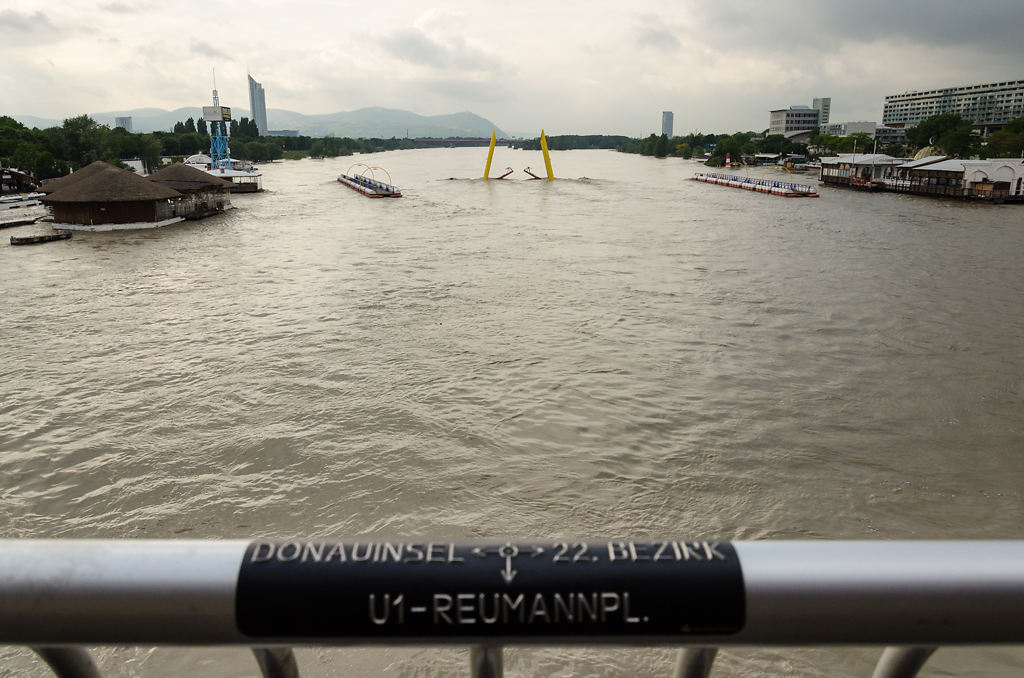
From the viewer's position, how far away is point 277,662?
990mm

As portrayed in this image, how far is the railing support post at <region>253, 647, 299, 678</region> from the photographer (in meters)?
0.97

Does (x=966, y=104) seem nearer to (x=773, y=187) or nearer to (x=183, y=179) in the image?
(x=773, y=187)

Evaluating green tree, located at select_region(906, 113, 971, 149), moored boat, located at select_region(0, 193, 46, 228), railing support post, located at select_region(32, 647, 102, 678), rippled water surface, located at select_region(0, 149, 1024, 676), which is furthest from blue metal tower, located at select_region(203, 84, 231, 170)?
green tree, located at select_region(906, 113, 971, 149)

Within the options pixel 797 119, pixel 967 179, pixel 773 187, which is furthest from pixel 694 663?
pixel 797 119

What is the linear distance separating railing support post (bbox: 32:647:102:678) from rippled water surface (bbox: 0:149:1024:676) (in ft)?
6.13

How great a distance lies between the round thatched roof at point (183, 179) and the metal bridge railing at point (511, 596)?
40208mm

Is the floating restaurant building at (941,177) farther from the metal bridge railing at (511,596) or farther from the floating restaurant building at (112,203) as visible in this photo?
the metal bridge railing at (511,596)

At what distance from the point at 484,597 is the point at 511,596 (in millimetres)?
33

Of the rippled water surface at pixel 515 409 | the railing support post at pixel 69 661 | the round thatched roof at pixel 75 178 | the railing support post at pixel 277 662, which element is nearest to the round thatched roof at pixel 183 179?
the round thatched roof at pixel 75 178

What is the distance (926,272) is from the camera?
19984 millimetres

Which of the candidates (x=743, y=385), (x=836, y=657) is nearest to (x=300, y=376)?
(x=743, y=385)

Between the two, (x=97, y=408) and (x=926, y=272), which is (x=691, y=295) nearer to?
(x=926, y=272)

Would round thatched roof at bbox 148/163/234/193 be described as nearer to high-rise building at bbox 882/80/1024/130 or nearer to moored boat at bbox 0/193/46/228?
moored boat at bbox 0/193/46/228

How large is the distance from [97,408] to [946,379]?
Answer: 1230 centimetres
